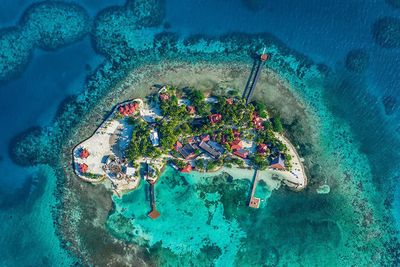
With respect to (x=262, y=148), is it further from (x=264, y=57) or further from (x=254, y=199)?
(x=264, y=57)

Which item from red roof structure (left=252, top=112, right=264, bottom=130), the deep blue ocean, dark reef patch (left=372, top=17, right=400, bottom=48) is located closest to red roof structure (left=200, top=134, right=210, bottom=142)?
red roof structure (left=252, top=112, right=264, bottom=130)

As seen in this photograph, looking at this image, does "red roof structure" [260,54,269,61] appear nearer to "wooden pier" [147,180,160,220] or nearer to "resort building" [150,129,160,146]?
"resort building" [150,129,160,146]

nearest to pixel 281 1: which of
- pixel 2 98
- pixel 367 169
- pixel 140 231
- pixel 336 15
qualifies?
pixel 336 15

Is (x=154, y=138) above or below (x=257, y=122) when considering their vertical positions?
below

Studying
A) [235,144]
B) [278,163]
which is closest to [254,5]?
[235,144]

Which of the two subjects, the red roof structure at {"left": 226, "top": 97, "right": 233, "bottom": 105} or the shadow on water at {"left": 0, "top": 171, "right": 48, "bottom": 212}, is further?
the shadow on water at {"left": 0, "top": 171, "right": 48, "bottom": 212}

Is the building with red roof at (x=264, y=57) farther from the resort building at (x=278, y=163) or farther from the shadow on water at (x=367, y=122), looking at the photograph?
the resort building at (x=278, y=163)
